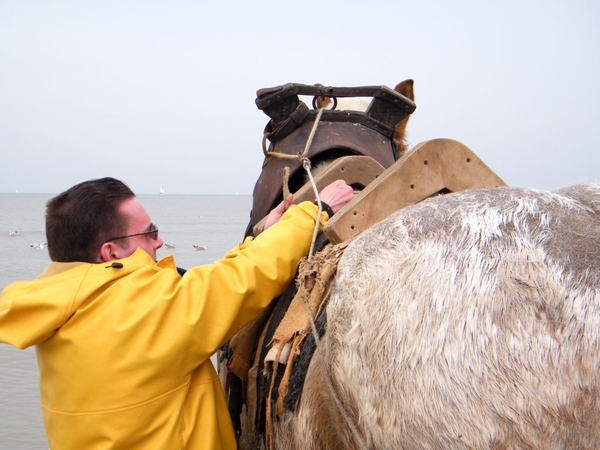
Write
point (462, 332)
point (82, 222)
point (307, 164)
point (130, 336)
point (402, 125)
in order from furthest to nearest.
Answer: point (402, 125), point (307, 164), point (82, 222), point (130, 336), point (462, 332)

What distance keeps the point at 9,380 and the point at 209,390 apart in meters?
5.95

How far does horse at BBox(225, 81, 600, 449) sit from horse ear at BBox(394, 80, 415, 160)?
4.12ft

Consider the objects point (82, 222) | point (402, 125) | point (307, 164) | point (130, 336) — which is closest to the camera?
point (130, 336)

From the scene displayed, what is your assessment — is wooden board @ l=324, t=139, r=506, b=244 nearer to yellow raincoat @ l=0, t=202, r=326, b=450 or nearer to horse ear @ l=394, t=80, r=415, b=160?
yellow raincoat @ l=0, t=202, r=326, b=450

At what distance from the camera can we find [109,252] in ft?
5.42

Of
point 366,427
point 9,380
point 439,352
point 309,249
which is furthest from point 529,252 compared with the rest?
point 9,380

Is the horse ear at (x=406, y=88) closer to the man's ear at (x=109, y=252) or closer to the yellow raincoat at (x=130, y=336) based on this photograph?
the yellow raincoat at (x=130, y=336)

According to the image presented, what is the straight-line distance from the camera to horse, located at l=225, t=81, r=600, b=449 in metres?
1.10

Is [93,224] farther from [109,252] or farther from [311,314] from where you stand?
[311,314]

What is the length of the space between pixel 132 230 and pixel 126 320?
34cm

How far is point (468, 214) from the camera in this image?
52.2 inches

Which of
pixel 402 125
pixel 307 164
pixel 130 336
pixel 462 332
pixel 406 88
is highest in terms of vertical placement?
pixel 406 88

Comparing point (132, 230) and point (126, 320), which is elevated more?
point (132, 230)

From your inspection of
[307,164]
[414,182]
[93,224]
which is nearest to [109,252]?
[93,224]
